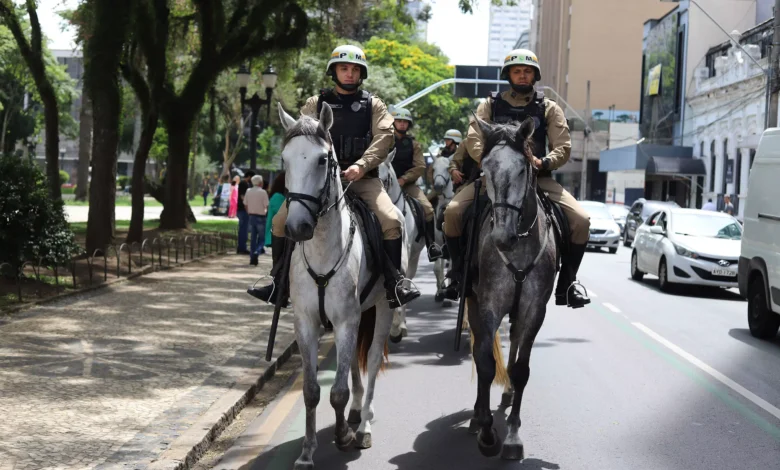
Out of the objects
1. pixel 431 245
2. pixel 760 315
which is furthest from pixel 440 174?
pixel 760 315

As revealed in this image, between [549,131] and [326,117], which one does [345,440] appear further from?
[549,131]

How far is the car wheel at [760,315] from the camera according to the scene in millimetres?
13078

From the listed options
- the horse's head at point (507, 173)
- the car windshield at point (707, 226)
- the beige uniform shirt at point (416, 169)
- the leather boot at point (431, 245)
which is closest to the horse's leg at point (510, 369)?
the horse's head at point (507, 173)

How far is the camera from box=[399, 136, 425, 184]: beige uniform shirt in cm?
1264

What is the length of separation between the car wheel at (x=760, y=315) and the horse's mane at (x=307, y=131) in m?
8.61

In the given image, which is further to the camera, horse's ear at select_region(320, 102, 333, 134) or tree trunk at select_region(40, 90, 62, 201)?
tree trunk at select_region(40, 90, 62, 201)

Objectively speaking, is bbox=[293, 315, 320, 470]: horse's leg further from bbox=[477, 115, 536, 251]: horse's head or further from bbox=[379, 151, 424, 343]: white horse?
bbox=[379, 151, 424, 343]: white horse

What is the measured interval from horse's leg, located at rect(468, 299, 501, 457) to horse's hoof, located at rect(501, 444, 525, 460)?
1.9 inches

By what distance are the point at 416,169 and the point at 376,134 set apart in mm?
5386

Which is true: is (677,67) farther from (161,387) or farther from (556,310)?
(161,387)

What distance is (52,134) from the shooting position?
80.9 feet

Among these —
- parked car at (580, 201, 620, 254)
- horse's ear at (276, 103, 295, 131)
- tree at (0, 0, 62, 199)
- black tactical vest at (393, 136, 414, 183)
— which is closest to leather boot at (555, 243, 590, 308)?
horse's ear at (276, 103, 295, 131)

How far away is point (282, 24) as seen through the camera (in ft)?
86.0

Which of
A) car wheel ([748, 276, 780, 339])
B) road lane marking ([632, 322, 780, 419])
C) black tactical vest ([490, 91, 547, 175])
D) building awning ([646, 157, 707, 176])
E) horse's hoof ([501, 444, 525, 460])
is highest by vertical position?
building awning ([646, 157, 707, 176])
